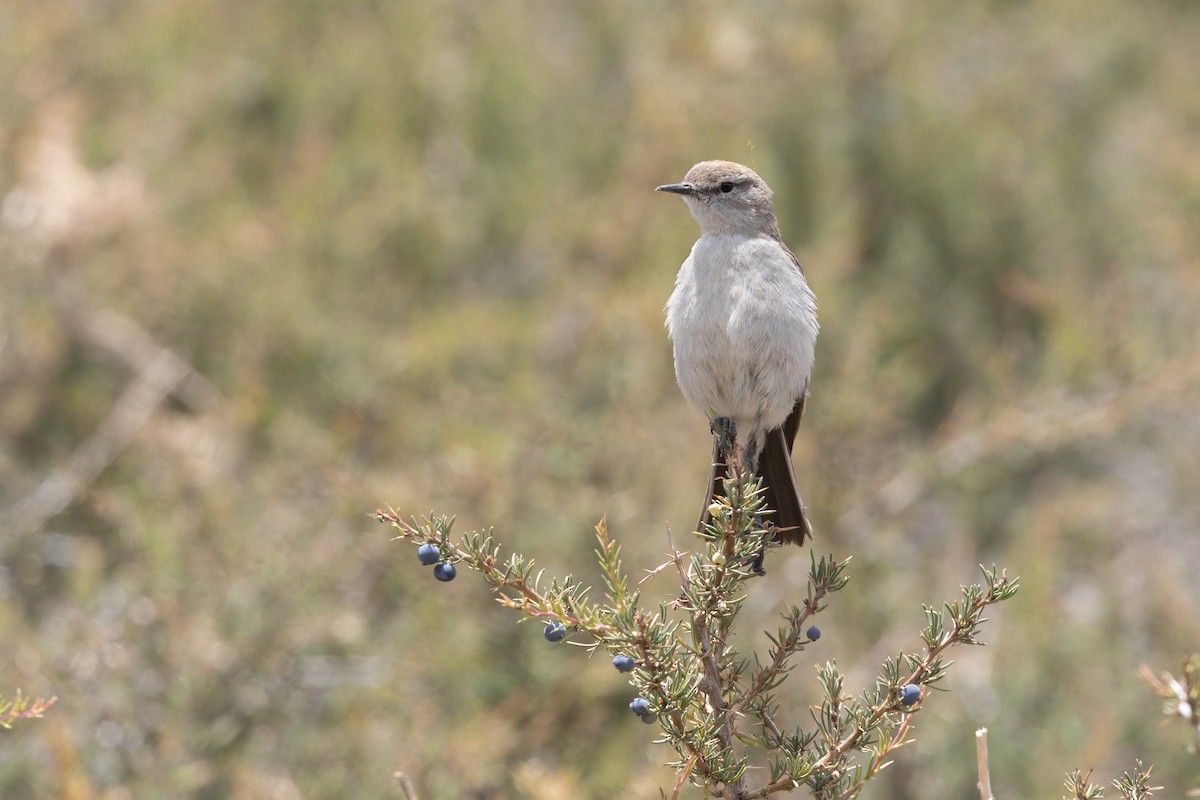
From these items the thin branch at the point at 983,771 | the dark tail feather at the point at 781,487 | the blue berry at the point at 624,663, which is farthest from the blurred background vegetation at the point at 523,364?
the thin branch at the point at 983,771

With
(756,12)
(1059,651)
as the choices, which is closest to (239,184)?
(756,12)

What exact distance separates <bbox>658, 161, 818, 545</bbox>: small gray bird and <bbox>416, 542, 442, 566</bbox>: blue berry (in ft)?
3.88

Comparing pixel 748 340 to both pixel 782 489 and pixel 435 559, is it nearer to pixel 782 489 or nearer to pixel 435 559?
pixel 782 489

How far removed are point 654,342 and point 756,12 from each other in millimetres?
2856

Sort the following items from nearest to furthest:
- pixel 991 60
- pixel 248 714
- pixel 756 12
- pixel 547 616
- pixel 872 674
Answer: pixel 547 616, pixel 248 714, pixel 872 674, pixel 756 12, pixel 991 60

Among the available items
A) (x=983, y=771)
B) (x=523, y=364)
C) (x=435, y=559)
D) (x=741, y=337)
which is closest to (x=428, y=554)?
(x=435, y=559)

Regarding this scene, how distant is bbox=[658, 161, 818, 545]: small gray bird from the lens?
326 cm

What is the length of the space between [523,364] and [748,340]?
291 cm

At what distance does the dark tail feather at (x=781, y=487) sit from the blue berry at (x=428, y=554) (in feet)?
3.30

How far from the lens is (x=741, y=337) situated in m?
3.25

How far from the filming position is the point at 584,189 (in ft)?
23.9

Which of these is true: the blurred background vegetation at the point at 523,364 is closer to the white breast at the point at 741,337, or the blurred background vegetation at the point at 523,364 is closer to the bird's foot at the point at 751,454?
the bird's foot at the point at 751,454

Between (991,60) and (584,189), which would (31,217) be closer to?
(584,189)

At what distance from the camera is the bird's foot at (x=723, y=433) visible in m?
2.77
